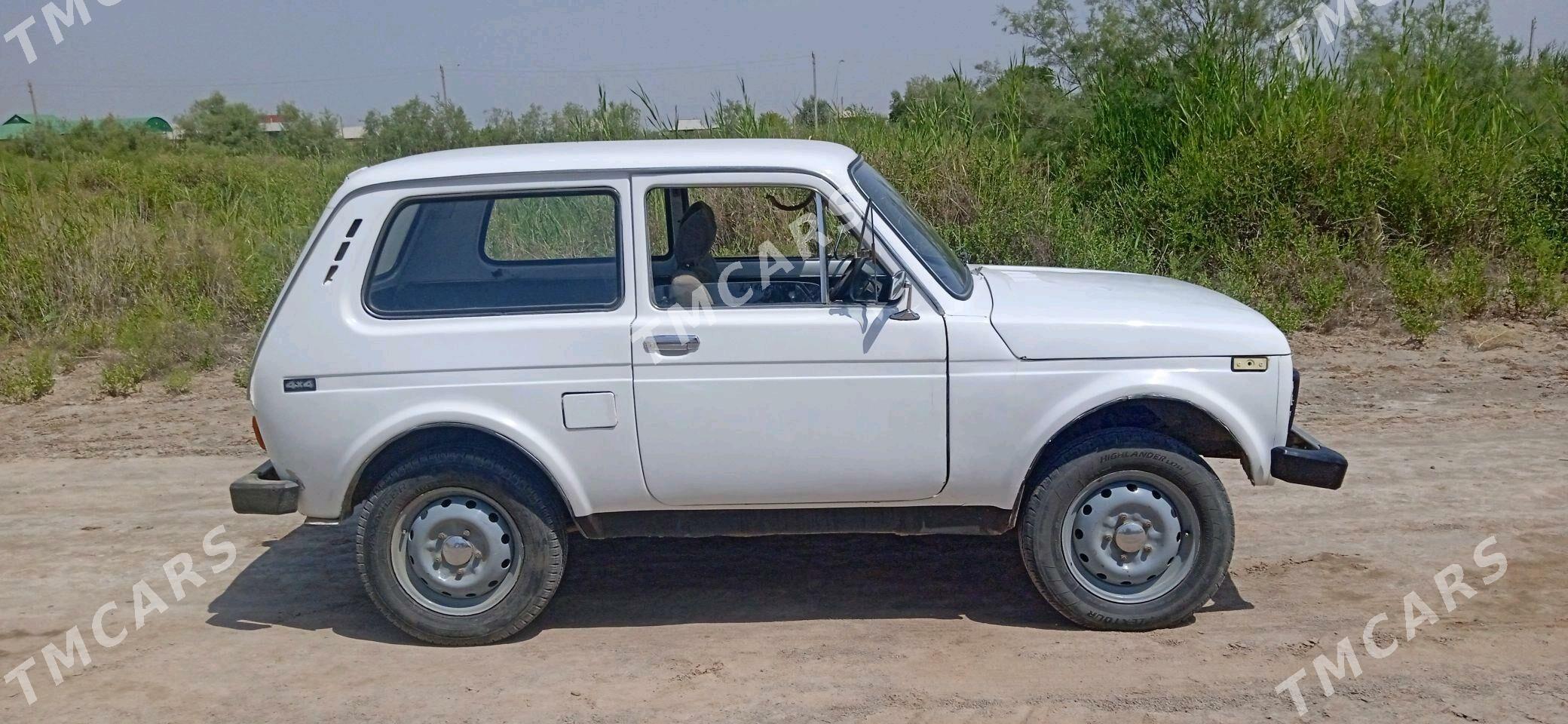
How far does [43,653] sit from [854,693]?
3.26 m

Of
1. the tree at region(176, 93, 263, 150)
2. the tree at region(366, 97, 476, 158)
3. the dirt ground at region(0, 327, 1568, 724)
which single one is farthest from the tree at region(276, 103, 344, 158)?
the dirt ground at region(0, 327, 1568, 724)

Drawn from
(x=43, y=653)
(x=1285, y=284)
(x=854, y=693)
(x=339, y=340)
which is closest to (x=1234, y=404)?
(x=854, y=693)

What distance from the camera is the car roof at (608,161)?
4816 mm

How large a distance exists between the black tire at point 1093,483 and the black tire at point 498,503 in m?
1.84

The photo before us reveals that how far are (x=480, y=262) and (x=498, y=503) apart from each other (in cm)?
107

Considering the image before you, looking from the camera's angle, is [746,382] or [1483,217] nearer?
[746,382]

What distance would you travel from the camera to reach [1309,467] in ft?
15.4

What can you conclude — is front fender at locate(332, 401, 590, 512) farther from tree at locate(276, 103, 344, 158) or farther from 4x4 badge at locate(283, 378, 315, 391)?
tree at locate(276, 103, 344, 158)

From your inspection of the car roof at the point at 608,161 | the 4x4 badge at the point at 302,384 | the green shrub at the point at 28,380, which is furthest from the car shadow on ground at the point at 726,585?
the green shrub at the point at 28,380

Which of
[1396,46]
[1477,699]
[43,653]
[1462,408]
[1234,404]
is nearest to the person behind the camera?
[1477,699]

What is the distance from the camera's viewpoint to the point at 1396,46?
13617mm

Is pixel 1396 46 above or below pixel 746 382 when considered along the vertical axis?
above

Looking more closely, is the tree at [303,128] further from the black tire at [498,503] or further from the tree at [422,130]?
the black tire at [498,503]

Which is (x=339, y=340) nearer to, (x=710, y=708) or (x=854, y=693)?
(x=710, y=708)
